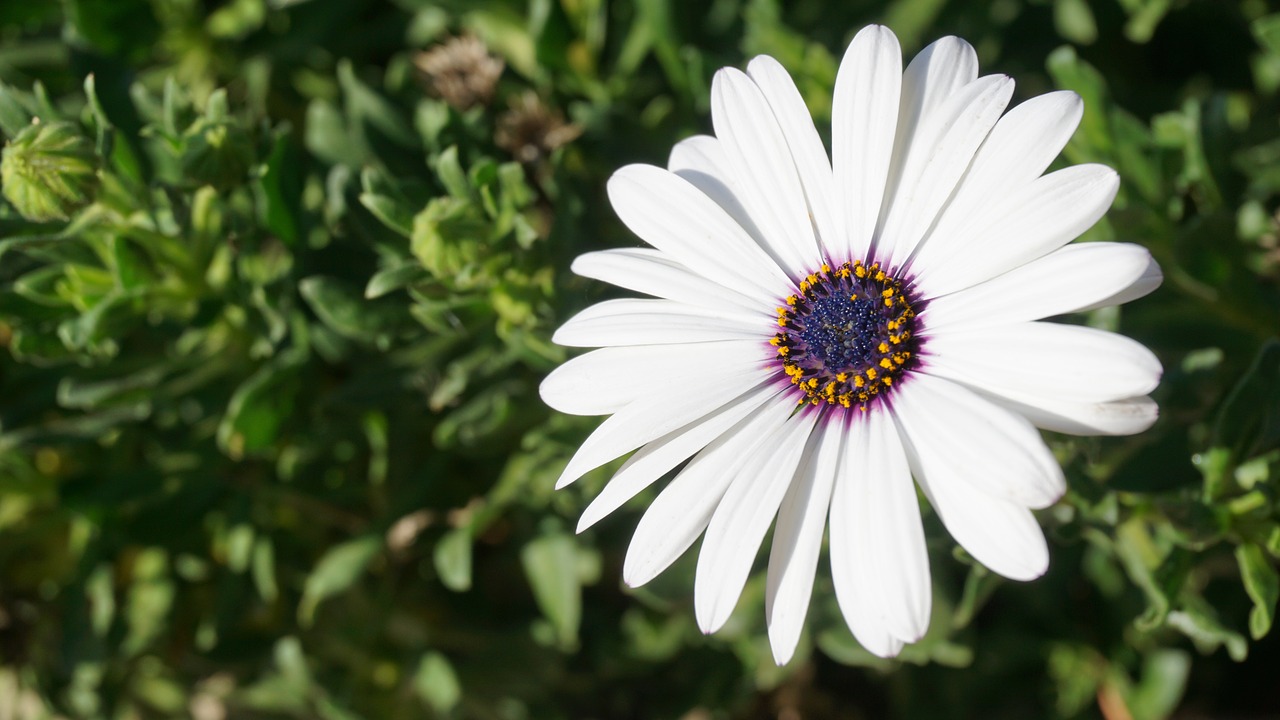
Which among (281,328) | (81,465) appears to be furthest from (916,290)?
(81,465)

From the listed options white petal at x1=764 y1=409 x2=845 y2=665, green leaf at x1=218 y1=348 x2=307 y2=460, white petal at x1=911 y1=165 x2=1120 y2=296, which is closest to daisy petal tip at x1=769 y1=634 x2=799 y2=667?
white petal at x1=764 y1=409 x2=845 y2=665

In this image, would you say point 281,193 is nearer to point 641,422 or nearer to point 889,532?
point 641,422

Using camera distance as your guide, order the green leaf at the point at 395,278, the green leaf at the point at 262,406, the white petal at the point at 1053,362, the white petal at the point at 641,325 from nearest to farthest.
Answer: the white petal at the point at 1053,362 → the white petal at the point at 641,325 → the green leaf at the point at 395,278 → the green leaf at the point at 262,406

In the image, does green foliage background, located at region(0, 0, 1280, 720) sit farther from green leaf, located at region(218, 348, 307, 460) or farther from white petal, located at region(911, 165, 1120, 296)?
white petal, located at region(911, 165, 1120, 296)

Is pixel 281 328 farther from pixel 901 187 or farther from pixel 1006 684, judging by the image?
pixel 1006 684

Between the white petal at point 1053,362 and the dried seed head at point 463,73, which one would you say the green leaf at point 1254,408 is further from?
the dried seed head at point 463,73

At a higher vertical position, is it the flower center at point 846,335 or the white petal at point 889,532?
the flower center at point 846,335

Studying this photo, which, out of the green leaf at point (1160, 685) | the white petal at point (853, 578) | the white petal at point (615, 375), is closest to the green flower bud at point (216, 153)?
the white petal at point (615, 375)
